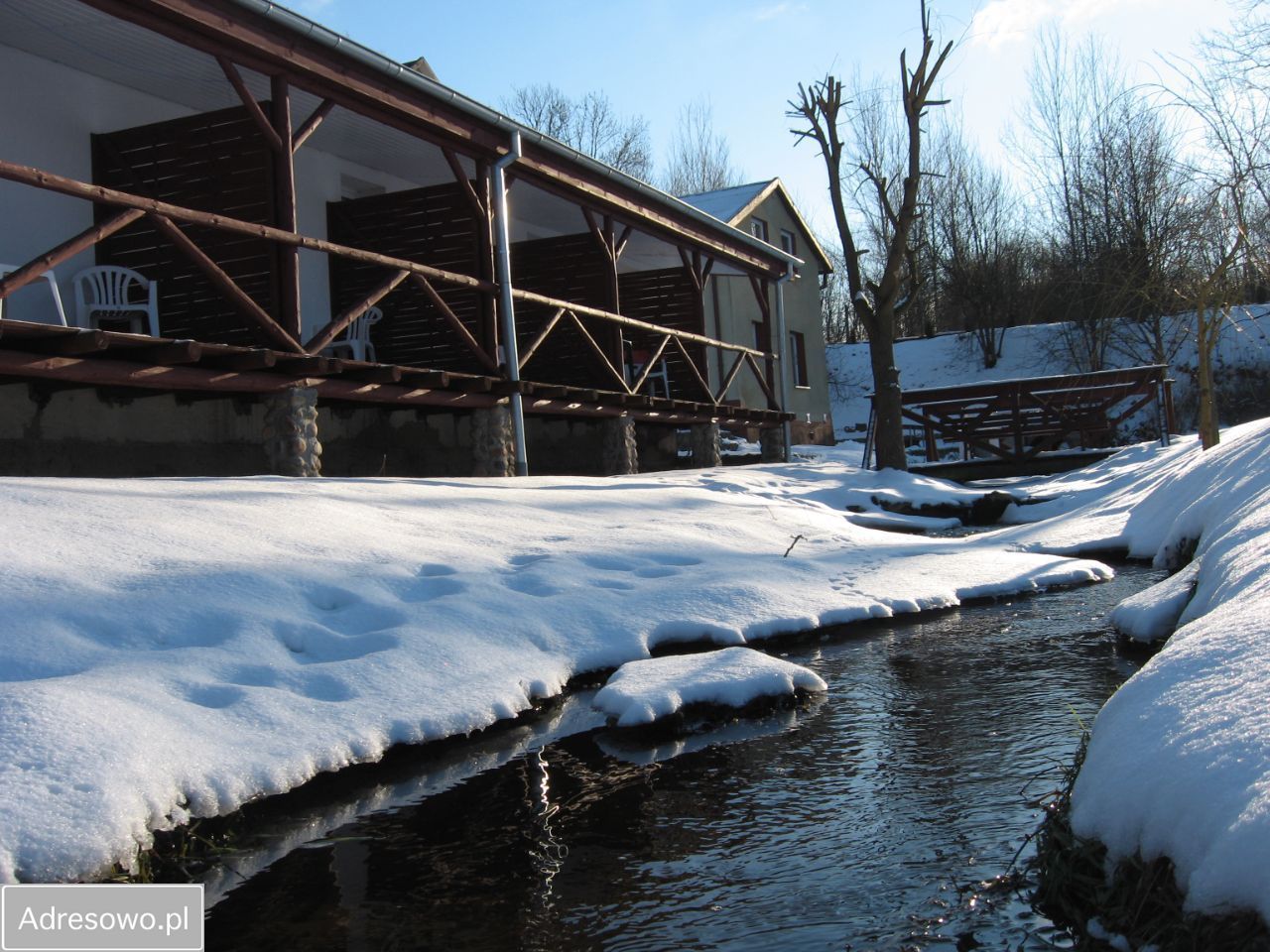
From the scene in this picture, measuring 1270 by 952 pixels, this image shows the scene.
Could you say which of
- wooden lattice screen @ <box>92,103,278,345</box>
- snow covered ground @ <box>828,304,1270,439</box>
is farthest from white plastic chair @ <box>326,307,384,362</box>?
snow covered ground @ <box>828,304,1270,439</box>

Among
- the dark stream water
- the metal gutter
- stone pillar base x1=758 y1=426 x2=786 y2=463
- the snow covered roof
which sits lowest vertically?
the dark stream water

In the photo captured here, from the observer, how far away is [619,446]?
11875 millimetres

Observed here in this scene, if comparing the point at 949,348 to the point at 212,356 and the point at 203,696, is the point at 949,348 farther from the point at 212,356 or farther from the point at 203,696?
the point at 203,696

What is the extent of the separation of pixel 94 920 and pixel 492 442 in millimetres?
7216

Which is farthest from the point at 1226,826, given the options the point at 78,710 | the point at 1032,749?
the point at 78,710

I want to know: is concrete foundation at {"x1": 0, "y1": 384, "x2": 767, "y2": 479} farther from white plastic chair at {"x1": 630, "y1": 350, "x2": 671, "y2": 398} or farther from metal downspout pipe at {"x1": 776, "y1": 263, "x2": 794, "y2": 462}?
metal downspout pipe at {"x1": 776, "y1": 263, "x2": 794, "y2": 462}

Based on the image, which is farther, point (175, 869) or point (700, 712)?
point (700, 712)

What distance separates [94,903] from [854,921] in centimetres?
161

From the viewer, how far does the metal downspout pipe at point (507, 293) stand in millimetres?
9375

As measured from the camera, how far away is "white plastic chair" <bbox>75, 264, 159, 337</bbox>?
8.10 meters

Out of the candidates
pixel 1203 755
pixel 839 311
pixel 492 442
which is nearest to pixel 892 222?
pixel 492 442

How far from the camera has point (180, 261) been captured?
8.77 meters

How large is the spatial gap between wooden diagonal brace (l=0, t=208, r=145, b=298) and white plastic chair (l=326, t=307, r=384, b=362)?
3.45 meters

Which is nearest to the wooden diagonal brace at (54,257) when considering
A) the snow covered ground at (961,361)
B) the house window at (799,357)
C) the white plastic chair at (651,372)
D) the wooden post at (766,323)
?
the white plastic chair at (651,372)
